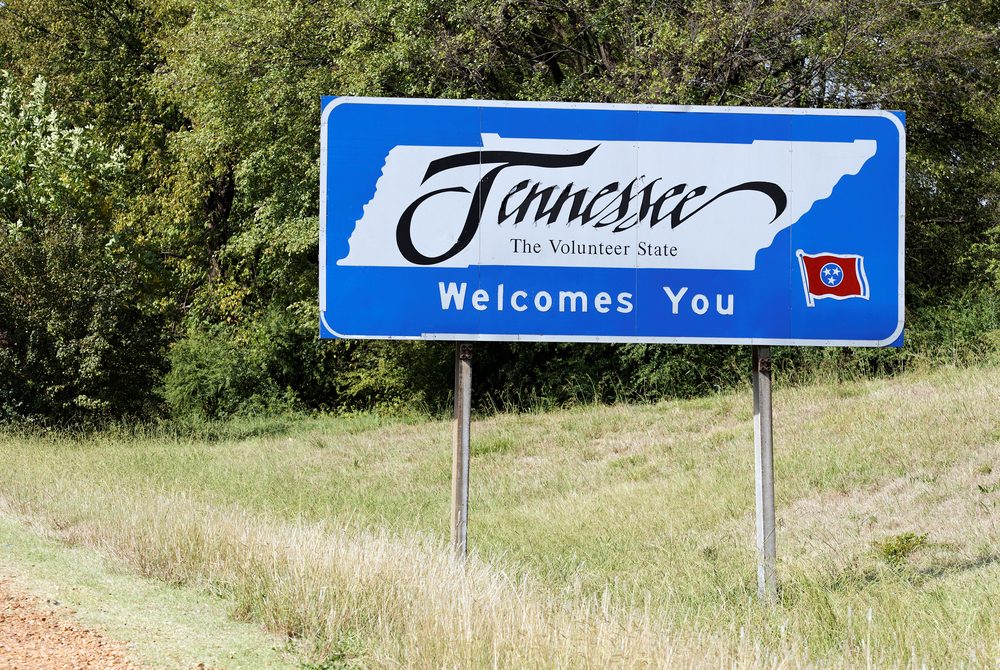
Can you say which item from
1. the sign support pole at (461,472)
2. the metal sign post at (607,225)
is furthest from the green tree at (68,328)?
the sign support pole at (461,472)

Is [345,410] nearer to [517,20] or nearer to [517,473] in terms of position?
[517,20]

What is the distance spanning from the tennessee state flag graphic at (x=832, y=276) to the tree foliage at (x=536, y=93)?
12.1m

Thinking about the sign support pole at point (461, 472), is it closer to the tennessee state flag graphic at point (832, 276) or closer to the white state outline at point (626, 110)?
the white state outline at point (626, 110)

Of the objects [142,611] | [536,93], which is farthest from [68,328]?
[142,611]

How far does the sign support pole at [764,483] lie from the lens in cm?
695

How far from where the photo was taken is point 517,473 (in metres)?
14.3

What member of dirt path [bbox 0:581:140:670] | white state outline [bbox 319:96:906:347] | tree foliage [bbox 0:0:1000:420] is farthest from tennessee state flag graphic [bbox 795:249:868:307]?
tree foliage [bbox 0:0:1000:420]

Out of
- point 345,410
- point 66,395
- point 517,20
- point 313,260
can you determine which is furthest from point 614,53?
point 66,395

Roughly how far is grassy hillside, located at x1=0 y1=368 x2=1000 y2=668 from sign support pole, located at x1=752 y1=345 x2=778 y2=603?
0.64 ft

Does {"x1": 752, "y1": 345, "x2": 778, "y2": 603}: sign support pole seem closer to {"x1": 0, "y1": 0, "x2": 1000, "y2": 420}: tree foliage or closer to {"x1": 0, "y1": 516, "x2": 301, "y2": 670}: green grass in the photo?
{"x1": 0, "y1": 516, "x2": 301, "y2": 670}: green grass

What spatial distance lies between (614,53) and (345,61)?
19.1 feet

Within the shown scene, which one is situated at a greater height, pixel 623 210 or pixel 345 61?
pixel 345 61

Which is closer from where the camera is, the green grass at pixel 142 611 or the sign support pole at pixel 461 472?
the green grass at pixel 142 611

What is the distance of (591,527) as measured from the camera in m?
10.5
